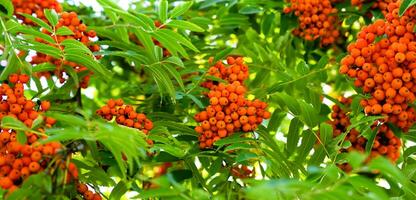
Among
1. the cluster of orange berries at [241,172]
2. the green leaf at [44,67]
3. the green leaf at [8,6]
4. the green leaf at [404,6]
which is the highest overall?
the green leaf at [404,6]

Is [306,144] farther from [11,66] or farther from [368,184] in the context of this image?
[11,66]

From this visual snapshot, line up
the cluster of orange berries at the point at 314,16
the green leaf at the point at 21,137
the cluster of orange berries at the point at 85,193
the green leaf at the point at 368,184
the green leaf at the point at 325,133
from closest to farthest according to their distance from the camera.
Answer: the green leaf at the point at 368,184 < the green leaf at the point at 21,137 < the cluster of orange berries at the point at 85,193 < the green leaf at the point at 325,133 < the cluster of orange berries at the point at 314,16

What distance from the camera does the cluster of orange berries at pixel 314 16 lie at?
534 cm

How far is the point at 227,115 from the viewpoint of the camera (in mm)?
4367

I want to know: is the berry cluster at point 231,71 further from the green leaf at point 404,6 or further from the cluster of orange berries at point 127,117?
the green leaf at point 404,6

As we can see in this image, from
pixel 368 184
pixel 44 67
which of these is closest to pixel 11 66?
pixel 44 67

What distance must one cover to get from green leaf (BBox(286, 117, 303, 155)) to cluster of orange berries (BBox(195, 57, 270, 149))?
364mm

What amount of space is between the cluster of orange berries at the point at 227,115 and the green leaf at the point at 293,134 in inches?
14.3

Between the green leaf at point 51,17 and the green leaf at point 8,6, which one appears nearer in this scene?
the green leaf at point 51,17

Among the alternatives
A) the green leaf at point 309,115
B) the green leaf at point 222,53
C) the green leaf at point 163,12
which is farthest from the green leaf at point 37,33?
the green leaf at point 309,115

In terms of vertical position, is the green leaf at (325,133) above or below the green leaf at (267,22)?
below

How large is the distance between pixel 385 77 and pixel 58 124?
1870 mm

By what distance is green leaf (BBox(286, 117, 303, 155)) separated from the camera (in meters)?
4.72

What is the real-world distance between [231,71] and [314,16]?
982 mm
